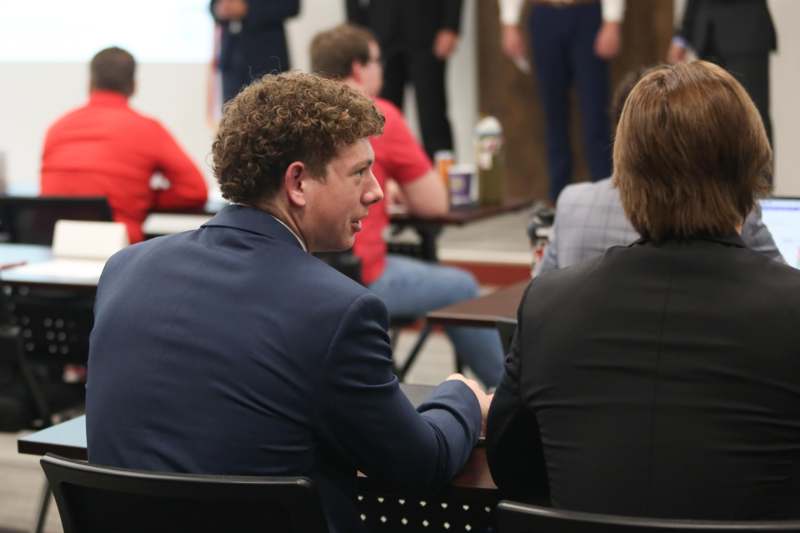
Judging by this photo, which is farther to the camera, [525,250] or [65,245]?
[525,250]

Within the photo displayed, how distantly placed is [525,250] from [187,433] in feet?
15.6

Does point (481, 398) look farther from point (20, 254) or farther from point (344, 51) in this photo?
point (344, 51)

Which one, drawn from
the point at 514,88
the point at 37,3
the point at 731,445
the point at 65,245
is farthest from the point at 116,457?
the point at 37,3

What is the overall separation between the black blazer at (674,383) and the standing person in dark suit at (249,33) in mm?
5229

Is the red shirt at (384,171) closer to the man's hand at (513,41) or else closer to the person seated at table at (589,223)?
the person seated at table at (589,223)

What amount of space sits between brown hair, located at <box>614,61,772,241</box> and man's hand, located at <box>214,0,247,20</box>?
17.6 feet

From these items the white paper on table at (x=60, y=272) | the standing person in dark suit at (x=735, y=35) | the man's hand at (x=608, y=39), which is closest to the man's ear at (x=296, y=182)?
the white paper on table at (x=60, y=272)

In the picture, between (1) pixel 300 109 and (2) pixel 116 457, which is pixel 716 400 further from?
(2) pixel 116 457

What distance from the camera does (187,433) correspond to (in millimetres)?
1585

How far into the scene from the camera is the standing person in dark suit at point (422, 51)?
6.23 m

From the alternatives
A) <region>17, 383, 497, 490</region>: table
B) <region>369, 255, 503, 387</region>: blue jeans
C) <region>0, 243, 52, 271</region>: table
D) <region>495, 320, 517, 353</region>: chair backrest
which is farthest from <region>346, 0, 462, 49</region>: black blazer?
<region>17, 383, 497, 490</region>: table

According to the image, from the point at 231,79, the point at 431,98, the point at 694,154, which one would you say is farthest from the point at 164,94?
the point at 694,154

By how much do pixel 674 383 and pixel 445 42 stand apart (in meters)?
4.90

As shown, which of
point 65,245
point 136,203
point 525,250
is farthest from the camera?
point 525,250
